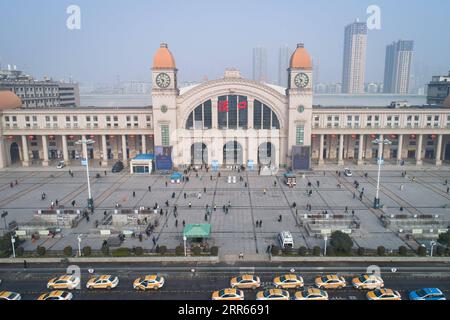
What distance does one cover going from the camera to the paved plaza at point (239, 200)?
38.3 m

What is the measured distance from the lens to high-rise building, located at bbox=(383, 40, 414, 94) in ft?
486

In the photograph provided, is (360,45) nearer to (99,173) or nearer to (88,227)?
(99,173)

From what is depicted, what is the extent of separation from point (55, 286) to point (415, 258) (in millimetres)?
31405

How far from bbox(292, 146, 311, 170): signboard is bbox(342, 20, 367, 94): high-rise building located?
71.5 metres

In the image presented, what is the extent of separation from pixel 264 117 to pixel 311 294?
50.7 meters

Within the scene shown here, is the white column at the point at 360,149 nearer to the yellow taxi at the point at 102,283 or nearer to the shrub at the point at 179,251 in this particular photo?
the shrub at the point at 179,251

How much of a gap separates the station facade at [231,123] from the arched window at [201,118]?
0.68 ft

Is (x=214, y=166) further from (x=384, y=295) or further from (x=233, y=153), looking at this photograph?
(x=384, y=295)

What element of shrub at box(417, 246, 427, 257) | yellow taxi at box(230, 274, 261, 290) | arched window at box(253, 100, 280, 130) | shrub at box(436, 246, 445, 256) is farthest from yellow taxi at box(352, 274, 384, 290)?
arched window at box(253, 100, 280, 130)

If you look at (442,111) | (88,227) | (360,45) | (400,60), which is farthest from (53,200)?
(400,60)

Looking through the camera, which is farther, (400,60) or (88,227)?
(400,60)

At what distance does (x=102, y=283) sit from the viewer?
2836 centimetres

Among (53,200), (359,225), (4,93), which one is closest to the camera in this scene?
(359,225)
